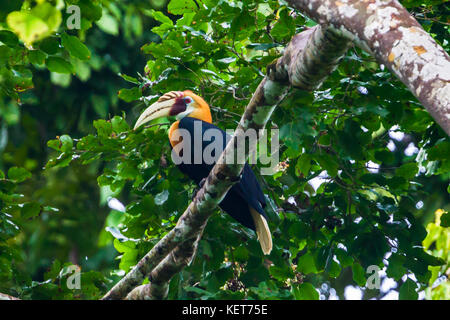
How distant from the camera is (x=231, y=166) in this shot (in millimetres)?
2611

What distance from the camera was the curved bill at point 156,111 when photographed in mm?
3553

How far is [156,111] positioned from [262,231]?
1.11 m

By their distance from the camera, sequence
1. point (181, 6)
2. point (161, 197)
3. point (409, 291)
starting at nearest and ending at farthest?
point (409, 291), point (161, 197), point (181, 6)

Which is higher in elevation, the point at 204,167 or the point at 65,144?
the point at 65,144

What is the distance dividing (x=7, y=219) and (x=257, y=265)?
157 cm

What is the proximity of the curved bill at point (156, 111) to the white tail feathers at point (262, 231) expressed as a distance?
0.90 m

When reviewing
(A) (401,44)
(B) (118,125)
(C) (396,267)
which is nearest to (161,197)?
(B) (118,125)

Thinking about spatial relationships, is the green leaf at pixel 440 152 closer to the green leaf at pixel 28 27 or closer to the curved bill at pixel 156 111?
the curved bill at pixel 156 111

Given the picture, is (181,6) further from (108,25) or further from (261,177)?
(108,25)

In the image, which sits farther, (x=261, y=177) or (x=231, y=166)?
(x=261, y=177)

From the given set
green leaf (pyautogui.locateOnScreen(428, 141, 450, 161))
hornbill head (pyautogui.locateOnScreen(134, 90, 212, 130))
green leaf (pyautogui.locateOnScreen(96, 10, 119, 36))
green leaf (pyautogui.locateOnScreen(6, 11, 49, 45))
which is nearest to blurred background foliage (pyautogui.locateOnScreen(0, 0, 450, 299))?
green leaf (pyautogui.locateOnScreen(428, 141, 450, 161))

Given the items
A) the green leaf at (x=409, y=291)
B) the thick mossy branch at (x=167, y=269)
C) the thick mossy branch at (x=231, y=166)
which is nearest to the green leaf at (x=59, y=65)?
the thick mossy branch at (x=231, y=166)
